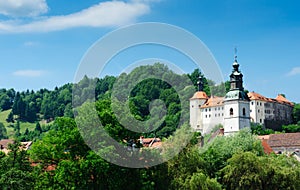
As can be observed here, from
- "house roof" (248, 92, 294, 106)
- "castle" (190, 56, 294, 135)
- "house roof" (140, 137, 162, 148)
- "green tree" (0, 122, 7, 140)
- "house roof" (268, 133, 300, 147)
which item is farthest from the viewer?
"green tree" (0, 122, 7, 140)

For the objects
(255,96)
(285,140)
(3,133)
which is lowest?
(285,140)

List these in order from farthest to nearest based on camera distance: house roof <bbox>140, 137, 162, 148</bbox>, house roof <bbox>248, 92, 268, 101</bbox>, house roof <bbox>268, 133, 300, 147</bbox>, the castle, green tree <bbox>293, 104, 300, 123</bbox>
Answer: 1. green tree <bbox>293, 104, 300, 123</bbox>
2. house roof <bbox>248, 92, 268, 101</bbox>
3. the castle
4. house roof <bbox>268, 133, 300, 147</bbox>
5. house roof <bbox>140, 137, 162, 148</bbox>

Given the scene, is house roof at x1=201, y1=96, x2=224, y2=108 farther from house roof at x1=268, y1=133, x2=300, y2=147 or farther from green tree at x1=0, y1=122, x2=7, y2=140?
green tree at x1=0, y1=122, x2=7, y2=140

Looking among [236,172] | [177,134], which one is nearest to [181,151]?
[177,134]

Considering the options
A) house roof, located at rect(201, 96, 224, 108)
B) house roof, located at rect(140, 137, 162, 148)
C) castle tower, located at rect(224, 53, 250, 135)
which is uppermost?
house roof, located at rect(201, 96, 224, 108)

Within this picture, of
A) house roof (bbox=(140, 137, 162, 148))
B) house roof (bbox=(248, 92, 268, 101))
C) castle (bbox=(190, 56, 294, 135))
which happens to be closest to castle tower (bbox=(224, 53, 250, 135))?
castle (bbox=(190, 56, 294, 135))

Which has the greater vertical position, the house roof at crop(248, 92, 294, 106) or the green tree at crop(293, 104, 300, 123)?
the house roof at crop(248, 92, 294, 106)

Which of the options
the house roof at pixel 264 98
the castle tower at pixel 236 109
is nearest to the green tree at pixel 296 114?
the house roof at pixel 264 98

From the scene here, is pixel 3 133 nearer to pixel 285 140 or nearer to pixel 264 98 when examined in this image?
pixel 264 98

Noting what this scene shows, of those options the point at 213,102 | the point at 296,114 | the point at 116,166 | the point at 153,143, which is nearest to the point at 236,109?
the point at 213,102

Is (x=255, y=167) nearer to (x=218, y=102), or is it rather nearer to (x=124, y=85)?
(x=124, y=85)

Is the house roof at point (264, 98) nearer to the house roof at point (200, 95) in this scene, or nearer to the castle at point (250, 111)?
the castle at point (250, 111)

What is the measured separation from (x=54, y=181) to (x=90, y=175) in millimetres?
1930

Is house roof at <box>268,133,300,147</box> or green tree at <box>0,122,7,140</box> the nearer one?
house roof at <box>268,133,300,147</box>
